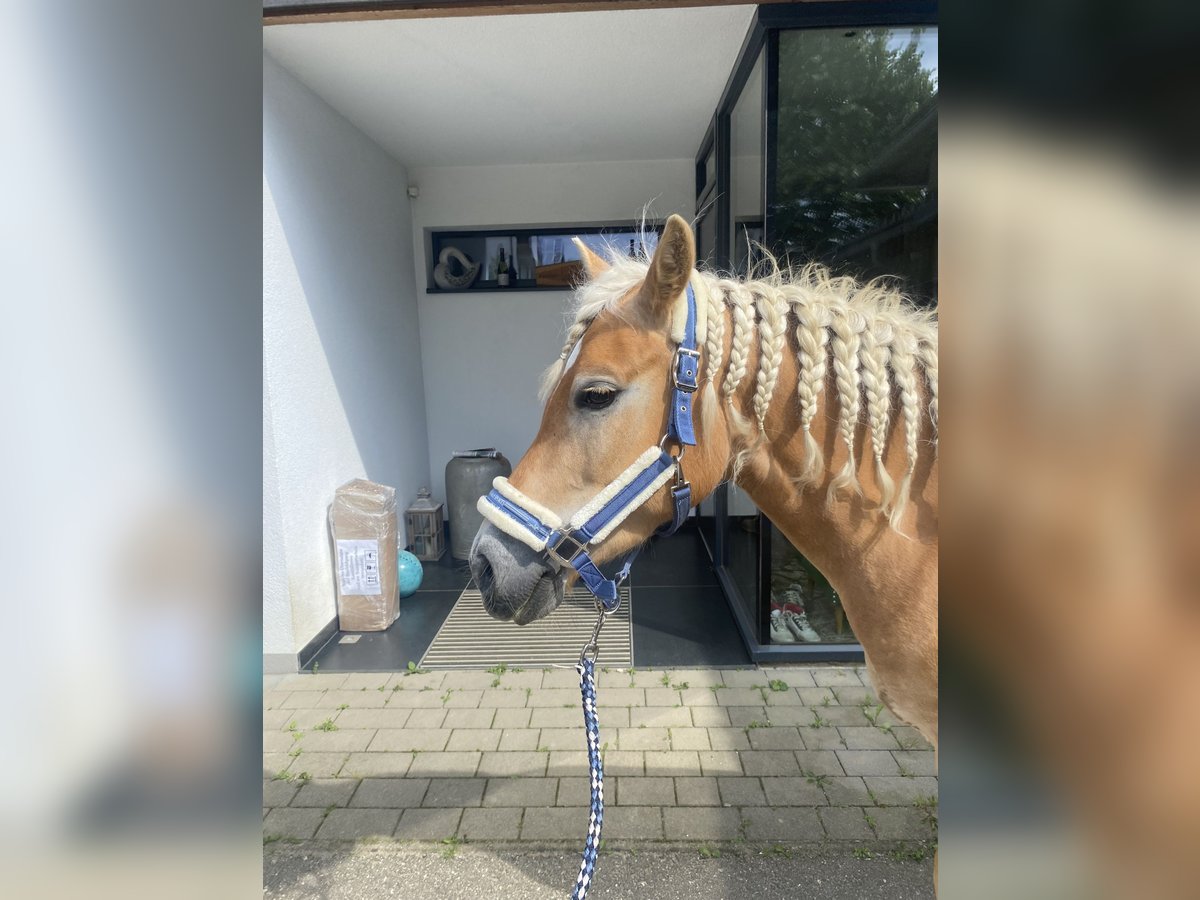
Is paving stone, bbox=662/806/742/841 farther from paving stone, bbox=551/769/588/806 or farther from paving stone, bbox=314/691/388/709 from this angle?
paving stone, bbox=314/691/388/709

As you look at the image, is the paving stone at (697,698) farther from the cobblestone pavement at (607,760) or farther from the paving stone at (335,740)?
the paving stone at (335,740)

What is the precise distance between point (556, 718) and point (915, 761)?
168cm

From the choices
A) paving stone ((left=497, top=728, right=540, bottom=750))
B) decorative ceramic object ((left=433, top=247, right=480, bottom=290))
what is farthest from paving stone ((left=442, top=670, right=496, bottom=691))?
decorative ceramic object ((left=433, top=247, right=480, bottom=290))

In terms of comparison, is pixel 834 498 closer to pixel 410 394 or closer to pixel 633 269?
pixel 633 269

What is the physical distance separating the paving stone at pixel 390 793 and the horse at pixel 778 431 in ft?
5.09

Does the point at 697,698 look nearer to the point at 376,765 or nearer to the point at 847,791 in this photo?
the point at 847,791

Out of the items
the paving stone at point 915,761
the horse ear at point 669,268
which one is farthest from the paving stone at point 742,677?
the horse ear at point 669,268

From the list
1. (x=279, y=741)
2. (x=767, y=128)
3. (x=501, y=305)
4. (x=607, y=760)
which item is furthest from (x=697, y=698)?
(x=501, y=305)

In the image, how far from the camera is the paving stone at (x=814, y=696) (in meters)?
3.29

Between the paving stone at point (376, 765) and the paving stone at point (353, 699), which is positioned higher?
the paving stone at point (353, 699)

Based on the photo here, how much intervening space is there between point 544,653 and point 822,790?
185 centimetres

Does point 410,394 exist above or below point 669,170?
below
